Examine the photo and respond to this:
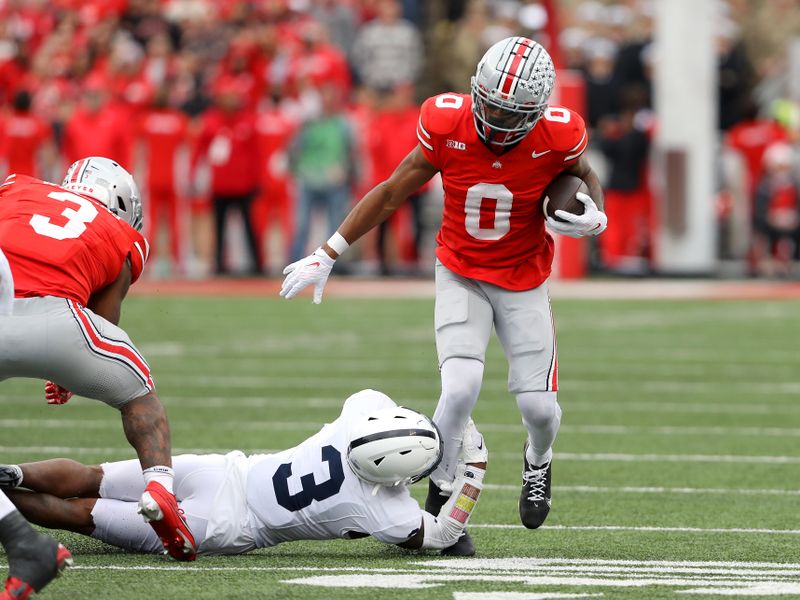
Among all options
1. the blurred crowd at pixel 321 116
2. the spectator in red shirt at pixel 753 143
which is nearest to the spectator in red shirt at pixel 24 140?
the blurred crowd at pixel 321 116

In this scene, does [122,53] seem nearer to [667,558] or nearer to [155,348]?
[155,348]

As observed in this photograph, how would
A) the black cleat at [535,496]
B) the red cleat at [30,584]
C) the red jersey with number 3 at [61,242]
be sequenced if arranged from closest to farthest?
the red cleat at [30,584] → the red jersey with number 3 at [61,242] → the black cleat at [535,496]

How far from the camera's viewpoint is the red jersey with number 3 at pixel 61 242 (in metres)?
5.65

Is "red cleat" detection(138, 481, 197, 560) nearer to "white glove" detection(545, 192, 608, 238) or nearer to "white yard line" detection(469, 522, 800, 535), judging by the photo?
"white yard line" detection(469, 522, 800, 535)

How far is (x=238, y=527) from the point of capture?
5.89 m

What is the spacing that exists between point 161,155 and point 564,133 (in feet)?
42.6

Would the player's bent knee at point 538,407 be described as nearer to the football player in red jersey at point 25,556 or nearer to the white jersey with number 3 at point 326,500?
the white jersey with number 3 at point 326,500

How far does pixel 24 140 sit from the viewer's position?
64.3 feet

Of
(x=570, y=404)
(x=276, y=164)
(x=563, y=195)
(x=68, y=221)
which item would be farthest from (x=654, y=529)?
(x=276, y=164)

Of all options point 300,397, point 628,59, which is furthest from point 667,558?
point 628,59

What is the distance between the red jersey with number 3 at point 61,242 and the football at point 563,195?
5.07ft

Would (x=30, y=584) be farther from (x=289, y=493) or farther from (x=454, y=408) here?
(x=454, y=408)

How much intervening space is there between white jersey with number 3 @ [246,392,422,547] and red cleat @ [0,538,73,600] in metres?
1.10

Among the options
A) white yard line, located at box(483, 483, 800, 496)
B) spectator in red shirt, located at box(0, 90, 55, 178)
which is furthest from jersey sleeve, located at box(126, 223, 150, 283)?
spectator in red shirt, located at box(0, 90, 55, 178)
